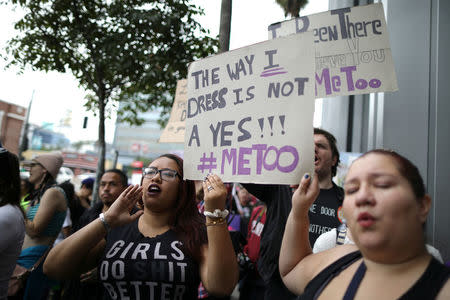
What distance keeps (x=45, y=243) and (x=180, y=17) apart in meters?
4.11

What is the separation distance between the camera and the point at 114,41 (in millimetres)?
5719

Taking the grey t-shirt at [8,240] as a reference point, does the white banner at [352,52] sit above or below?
above

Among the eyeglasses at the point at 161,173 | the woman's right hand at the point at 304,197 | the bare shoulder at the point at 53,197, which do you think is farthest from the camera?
the bare shoulder at the point at 53,197

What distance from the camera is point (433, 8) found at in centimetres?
360

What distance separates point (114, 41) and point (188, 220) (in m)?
4.53

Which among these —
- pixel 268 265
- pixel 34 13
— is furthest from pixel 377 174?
pixel 34 13

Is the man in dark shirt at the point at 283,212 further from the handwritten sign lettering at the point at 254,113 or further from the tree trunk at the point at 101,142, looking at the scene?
the tree trunk at the point at 101,142

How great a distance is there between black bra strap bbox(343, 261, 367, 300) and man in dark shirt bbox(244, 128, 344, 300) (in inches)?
39.7

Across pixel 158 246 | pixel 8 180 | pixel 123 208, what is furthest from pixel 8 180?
pixel 158 246

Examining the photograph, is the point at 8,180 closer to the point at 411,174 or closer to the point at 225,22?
the point at 411,174

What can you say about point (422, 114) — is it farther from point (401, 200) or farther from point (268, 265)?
point (401, 200)

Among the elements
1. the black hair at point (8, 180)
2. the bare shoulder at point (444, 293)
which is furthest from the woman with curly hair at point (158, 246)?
the bare shoulder at point (444, 293)

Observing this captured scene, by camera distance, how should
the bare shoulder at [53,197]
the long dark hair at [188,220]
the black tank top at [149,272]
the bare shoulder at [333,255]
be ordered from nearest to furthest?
the bare shoulder at [333,255] < the black tank top at [149,272] < the long dark hair at [188,220] < the bare shoulder at [53,197]

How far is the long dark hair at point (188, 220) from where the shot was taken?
2004 mm
